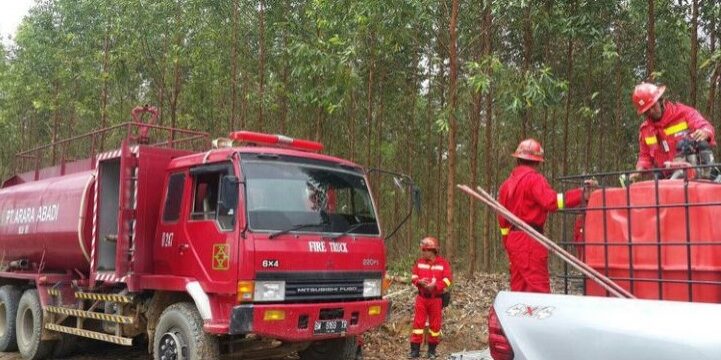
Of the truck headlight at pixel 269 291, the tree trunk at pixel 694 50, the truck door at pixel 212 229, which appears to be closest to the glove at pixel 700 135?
the truck headlight at pixel 269 291

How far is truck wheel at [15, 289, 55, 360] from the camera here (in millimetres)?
9148

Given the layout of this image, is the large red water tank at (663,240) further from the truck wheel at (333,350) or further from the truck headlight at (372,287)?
the truck wheel at (333,350)

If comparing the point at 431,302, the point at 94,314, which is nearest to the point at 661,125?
the point at 431,302

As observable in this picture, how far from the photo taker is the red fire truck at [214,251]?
21.3 ft

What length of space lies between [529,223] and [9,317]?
852 cm

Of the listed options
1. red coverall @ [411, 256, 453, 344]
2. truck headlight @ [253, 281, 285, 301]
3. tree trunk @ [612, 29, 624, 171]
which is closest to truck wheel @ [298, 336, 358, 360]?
red coverall @ [411, 256, 453, 344]

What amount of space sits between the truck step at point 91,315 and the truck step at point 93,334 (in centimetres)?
18

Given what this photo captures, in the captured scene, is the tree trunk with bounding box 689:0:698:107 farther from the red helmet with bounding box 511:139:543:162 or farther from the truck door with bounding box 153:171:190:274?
the truck door with bounding box 153:171:190:274

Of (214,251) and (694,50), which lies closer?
(214,251)

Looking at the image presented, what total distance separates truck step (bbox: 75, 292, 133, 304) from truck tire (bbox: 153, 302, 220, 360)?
60cm

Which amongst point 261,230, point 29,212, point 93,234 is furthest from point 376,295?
point 29,212

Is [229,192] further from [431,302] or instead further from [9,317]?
[9,317]

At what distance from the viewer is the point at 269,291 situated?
6.45m

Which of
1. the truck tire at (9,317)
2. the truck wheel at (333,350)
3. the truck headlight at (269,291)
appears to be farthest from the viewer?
the truck tire at (9,317)
